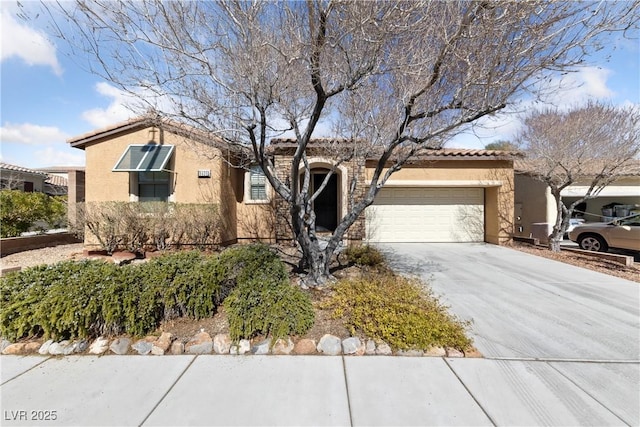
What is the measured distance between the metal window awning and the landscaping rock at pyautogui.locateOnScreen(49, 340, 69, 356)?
6296 mm

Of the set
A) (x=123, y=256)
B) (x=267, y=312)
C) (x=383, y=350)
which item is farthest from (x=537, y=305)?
(x=123, y=256)

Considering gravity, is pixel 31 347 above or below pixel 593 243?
below

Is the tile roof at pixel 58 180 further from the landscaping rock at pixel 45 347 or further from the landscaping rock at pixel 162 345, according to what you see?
the landscaping rock at pixel 162 345

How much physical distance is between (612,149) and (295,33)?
10846mm

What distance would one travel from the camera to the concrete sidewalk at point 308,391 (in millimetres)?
2469

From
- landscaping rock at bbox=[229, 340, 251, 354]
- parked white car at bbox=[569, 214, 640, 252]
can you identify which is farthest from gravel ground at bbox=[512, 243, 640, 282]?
landscaping rock at bbox=[229, 340, 251, 354]

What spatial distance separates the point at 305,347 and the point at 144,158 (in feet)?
28.8

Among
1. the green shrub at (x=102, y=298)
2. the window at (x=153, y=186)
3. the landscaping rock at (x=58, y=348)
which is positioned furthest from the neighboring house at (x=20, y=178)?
the landscaping rock at (x=58, y=348)

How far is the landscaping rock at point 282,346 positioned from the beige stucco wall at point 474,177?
28.5ft

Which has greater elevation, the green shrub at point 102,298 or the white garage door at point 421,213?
the white garage door at point 421,213

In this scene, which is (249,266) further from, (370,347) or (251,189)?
(251,189)

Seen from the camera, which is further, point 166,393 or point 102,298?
point 102,298

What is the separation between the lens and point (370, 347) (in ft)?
11.5

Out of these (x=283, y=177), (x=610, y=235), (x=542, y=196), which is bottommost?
(x=610, y=235)
